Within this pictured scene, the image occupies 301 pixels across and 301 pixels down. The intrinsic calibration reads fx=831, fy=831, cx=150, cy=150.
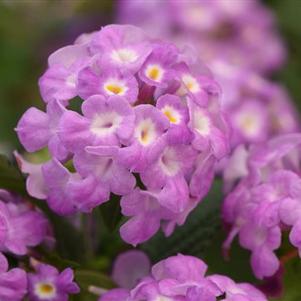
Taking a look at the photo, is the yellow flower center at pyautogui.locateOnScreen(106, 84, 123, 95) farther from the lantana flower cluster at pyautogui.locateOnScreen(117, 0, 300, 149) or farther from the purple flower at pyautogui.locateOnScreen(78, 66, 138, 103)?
the lantana flower cluster at pyautogui.locateOnScreen(117, 0, 300, 149)

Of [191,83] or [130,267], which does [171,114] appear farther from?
[130,267]

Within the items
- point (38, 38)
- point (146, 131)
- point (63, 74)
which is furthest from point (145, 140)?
point (38, 38)

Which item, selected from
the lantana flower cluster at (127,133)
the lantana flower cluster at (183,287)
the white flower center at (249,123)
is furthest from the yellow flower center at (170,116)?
the white flower center at (249,123)

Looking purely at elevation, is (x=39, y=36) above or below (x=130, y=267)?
below

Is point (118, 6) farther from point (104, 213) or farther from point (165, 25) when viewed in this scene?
point (104, 213)

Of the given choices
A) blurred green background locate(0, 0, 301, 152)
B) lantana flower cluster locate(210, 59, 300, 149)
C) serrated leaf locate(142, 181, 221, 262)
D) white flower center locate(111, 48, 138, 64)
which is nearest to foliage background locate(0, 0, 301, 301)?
blurred green background locate(0, 0, 301, 152)

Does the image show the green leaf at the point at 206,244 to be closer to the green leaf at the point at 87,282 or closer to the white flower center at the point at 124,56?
the green leaf at the point at 87,282

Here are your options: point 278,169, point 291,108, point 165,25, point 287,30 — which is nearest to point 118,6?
point 165,25
